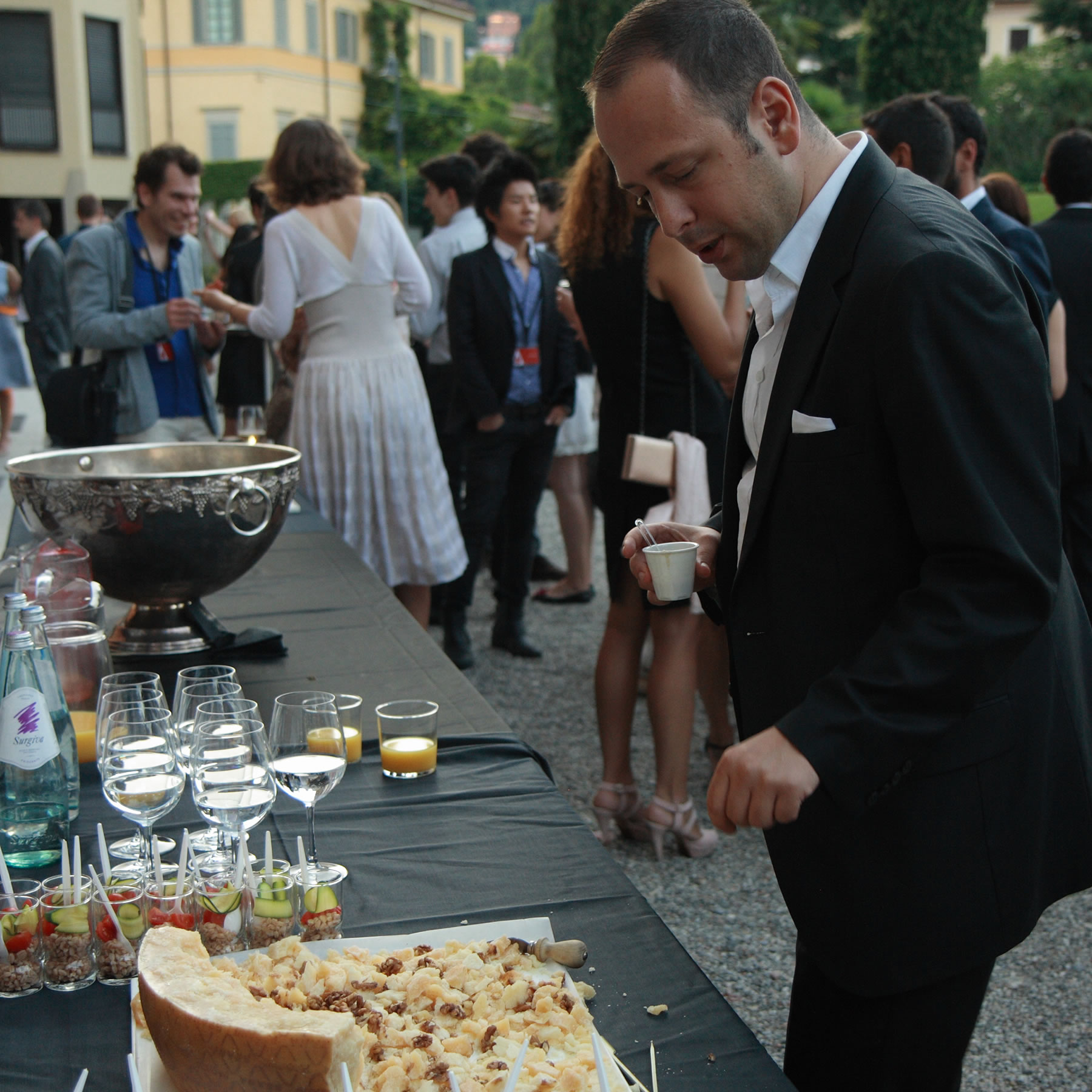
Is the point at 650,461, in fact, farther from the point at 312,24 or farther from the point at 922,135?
the point at 312,24

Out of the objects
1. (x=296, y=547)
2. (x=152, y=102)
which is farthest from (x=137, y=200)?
(x=152, y=102)

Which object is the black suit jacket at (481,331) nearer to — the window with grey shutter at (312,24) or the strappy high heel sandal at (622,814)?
the strappy high heel sandal at (622,814)

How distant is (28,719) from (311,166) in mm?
2897

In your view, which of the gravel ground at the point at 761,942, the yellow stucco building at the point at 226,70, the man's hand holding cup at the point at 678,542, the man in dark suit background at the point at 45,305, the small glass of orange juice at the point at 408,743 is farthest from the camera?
the yellow stucco building at the point at 226,70

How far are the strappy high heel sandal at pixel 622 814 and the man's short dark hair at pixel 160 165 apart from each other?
8.90 feet

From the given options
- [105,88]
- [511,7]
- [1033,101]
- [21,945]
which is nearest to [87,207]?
[1033,101]

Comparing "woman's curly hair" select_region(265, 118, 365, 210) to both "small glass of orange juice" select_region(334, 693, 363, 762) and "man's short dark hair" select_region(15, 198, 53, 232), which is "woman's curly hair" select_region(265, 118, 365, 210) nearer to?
"small glass of orange juice" select_region(334, 693, 363, 762)

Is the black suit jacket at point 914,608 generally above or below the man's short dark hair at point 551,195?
below

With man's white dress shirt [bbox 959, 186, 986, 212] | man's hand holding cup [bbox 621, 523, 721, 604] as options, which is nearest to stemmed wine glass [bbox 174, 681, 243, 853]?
man's hand holding cup [bbox 621, 523, 721, 604]

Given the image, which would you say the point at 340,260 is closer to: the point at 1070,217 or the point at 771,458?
the point at 1070,217

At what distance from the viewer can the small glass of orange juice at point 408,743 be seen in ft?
5.99

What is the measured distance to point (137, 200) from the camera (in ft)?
14.8

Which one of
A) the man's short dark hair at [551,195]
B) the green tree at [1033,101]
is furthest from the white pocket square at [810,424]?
the green tree at [1033,101]

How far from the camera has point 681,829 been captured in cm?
329
